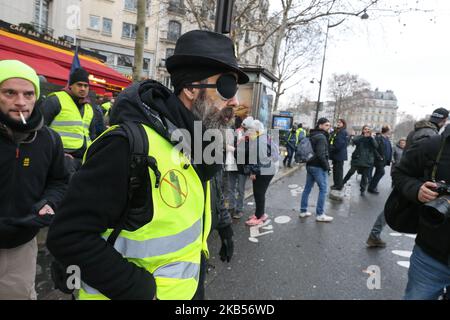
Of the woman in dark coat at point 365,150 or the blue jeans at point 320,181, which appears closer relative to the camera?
→ the blue jeans at point 320,181

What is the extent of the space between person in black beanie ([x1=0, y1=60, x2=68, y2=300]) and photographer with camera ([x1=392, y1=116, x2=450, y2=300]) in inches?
94.9

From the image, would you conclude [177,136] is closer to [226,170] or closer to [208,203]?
[208,203]

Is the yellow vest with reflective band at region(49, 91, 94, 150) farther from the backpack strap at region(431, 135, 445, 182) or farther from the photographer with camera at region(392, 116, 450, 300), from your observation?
the backpack strap at region(431, 135, 445, 182)

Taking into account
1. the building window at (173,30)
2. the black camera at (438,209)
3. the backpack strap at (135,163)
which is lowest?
the black camera at (438,209)

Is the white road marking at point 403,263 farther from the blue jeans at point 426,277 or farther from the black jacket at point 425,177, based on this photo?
the black jacket at point 425,177

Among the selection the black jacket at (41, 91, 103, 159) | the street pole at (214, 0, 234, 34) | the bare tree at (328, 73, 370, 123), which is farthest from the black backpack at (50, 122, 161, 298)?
the bare tree at (328, 73, 370, 123)

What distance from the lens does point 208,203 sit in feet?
4.91

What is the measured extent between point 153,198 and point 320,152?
202 inches

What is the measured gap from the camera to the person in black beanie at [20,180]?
1848mm

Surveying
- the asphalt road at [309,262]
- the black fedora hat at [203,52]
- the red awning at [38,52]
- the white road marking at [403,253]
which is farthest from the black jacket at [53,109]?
the red awning at [38,52]

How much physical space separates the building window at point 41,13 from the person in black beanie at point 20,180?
1509 cm

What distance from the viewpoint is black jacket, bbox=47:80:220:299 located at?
43.7 inches
